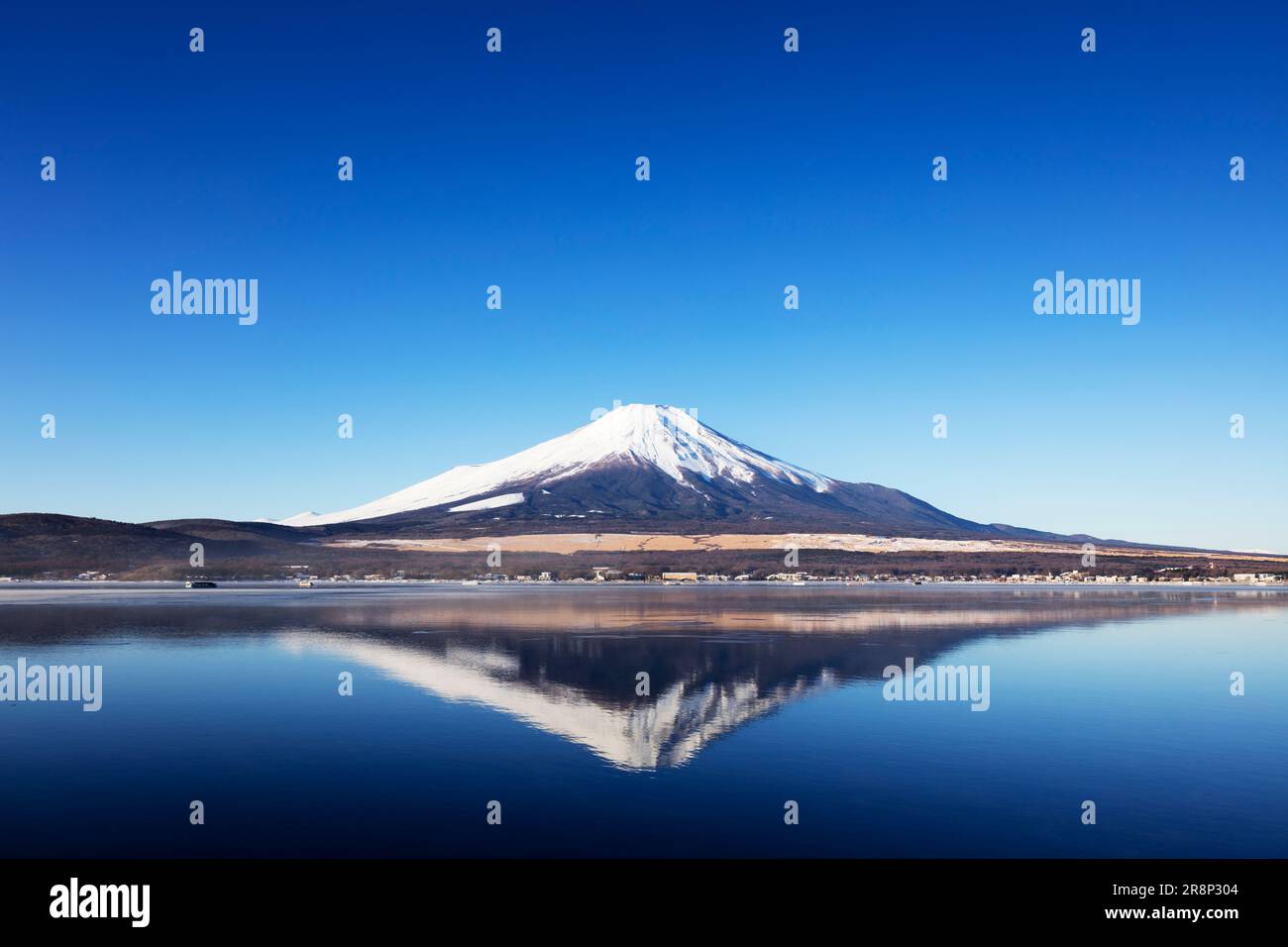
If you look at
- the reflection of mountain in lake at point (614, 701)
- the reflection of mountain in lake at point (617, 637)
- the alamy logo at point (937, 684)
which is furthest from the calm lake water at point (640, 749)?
the alamy logo at point (937, 684)

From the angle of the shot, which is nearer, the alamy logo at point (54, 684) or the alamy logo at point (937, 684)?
the alamy logo at point (54, 684)

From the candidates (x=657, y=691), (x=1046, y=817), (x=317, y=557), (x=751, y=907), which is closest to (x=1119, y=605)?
(x=657, y=691)

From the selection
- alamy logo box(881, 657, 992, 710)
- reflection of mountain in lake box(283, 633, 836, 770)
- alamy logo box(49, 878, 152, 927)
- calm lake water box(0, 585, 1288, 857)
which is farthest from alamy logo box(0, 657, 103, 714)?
alamy logo box(881, 657, 992, 710)

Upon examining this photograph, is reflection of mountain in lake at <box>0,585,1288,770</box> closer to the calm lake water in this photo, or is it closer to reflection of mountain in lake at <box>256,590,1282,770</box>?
reflection of mountain in lake at <box>256,590,1282,770</box>

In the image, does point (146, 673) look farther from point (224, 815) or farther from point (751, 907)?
point (751, 907)

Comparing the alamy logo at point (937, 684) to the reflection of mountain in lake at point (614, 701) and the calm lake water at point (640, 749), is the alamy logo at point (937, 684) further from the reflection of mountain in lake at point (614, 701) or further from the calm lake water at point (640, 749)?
the reflection of mountain in lake at point (614, 701)
